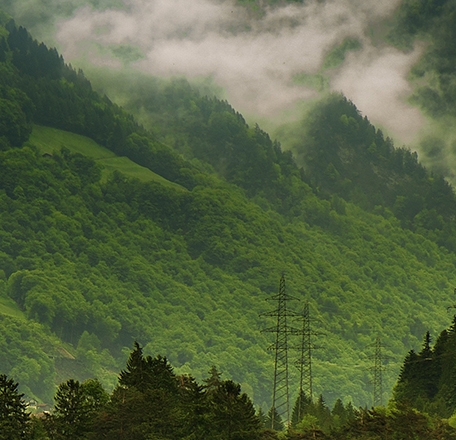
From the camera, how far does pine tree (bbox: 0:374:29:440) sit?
85.3 m

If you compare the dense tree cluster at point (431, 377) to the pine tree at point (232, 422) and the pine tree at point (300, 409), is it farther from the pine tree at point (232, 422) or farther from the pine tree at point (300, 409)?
the pine tree at point (232, 422)

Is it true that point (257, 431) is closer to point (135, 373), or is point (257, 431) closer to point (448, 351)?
point (135, 373)

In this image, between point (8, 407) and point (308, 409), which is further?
point (308, 409)

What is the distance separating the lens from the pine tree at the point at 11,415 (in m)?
85.3

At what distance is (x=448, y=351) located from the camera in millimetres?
135625

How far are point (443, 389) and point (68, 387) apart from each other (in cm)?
4932

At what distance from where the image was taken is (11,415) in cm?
8731

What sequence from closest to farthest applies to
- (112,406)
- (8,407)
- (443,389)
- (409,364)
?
1. (8,407)
2. (112,406)
3. (443,389)
4. (409,364)

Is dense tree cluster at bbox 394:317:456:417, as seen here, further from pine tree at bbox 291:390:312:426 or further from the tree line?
the tree line

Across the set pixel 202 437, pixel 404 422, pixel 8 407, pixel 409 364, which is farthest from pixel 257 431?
pixel 409 364

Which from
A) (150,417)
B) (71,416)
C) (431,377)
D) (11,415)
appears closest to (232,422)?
(150,417)

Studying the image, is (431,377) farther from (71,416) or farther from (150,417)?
(71,416)

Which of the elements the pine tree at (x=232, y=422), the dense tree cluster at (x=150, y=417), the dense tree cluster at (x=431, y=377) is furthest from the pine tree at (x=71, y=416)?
the dense tree cluster at (x=431, y=377)

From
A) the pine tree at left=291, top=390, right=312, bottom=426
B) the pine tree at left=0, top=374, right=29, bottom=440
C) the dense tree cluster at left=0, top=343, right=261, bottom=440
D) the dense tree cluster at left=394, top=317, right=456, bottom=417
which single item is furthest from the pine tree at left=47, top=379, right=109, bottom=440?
the pine tree at left=291, top=390, right=312, bottom=426
